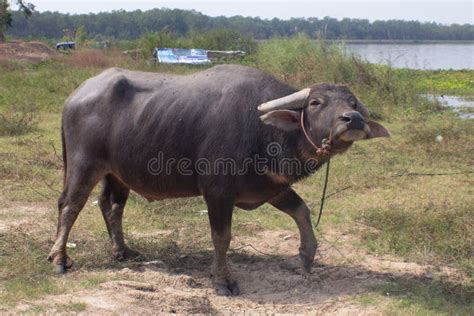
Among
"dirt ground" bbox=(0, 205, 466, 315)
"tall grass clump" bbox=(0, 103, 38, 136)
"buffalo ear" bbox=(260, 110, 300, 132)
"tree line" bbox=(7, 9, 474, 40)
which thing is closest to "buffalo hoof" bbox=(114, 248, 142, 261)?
"dirt ground" bbox=(0, 205, 466, 315)

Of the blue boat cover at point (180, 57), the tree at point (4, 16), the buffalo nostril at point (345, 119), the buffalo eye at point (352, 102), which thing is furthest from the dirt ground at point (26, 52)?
the buffalo nostril at point (345, 119)

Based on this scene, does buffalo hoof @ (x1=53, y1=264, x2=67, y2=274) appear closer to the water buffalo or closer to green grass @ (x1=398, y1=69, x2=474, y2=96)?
the water buffalo

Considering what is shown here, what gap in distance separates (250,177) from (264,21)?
242 feet

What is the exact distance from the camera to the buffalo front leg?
471 centimetres

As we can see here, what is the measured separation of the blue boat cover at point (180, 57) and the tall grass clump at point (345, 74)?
569 cm

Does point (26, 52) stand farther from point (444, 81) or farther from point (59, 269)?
point (59, 269)

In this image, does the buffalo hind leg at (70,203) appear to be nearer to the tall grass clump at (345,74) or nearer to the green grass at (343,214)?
the green grass at (343,214)

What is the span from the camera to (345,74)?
50.7 ft

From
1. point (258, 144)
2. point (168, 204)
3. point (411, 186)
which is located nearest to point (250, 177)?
point (258, 144)

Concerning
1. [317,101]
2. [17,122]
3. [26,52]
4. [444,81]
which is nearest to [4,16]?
[26,52]

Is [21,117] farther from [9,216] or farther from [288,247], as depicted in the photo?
[288,247]

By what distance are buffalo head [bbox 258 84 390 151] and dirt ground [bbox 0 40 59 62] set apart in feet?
82.8

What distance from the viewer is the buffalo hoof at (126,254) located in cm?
509

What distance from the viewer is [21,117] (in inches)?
447
